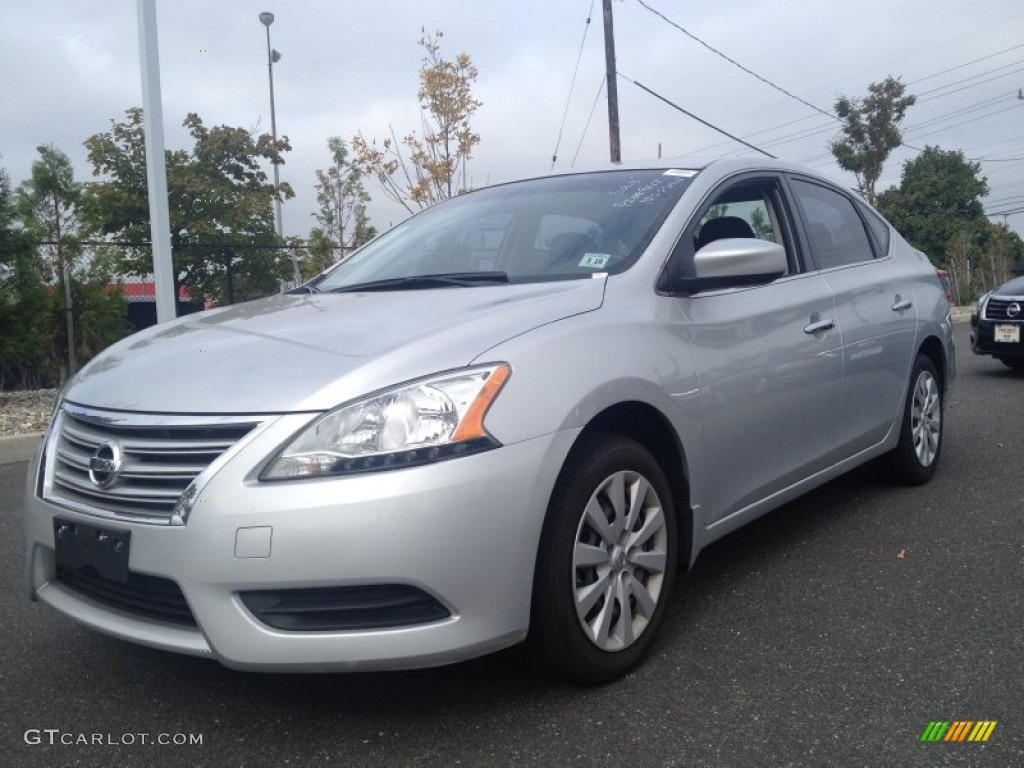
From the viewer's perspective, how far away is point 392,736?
8.27 feet

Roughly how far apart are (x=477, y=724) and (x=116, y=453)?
1190mm

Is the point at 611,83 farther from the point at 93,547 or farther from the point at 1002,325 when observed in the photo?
the point at 93,547

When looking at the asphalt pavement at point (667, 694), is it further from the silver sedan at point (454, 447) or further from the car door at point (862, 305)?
the car door at point (862, 305)

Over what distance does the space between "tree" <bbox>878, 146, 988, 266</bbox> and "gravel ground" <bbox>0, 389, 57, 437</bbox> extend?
3498 centimetres

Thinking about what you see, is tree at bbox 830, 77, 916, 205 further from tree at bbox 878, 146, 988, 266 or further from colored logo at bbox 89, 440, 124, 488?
colored logo at bbox 89, 440, 124, 488

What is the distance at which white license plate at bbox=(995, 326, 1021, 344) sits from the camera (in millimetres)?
9703

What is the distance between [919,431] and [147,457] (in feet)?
12.8

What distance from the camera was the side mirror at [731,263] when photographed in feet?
10.4

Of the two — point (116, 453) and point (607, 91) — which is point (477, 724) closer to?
point (116, 453)

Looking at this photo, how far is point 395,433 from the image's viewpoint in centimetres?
237

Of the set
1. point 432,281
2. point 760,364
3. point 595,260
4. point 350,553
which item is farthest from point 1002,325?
point 350,553

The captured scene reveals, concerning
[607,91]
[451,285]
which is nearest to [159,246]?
[451,285]

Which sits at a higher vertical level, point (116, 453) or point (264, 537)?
point (116, 453)

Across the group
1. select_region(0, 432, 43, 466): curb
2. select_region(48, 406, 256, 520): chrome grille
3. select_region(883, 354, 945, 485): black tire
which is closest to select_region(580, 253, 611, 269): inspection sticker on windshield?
select_region(48, 406, 256, 520): chrome grille
